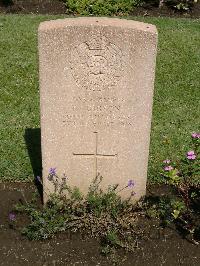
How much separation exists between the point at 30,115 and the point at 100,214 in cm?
243

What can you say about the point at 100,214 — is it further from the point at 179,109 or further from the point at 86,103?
the point at 179,109

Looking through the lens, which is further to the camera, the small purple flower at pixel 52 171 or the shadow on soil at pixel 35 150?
the shadow on soil at pixel 35 150

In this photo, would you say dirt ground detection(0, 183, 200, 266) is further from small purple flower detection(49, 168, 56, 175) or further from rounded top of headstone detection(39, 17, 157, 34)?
rounded top of headstone detection(39, 17, 157, 34)

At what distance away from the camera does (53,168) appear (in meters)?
4.46

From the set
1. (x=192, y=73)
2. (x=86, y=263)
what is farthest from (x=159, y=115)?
(x=86, y=263)

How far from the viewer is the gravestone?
389cm

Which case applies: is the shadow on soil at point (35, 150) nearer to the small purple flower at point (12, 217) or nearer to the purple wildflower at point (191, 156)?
the small purple flower at point (12, 217)

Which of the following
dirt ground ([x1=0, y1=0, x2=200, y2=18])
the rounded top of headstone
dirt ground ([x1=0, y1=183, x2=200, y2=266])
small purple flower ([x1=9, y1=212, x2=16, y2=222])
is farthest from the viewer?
dirt ground ([x1=0, y1=0, x2=200, y2=18])

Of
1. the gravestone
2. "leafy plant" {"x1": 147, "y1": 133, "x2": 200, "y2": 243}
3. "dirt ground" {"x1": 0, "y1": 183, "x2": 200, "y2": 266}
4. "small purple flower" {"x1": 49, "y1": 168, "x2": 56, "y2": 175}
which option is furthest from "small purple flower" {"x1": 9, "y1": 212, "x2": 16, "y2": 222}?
"leafy plant" {"x1": 147, "y1": 133, "x2": 200, "y2": 243}

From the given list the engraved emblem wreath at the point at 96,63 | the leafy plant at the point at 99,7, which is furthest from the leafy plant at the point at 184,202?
the leafy plant at the point at 99,7

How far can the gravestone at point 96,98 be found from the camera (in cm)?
389

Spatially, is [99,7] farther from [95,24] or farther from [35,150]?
[95,24]

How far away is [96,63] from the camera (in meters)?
4.00

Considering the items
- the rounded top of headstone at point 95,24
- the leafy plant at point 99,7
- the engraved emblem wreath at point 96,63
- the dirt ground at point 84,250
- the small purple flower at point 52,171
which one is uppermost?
the rounded top of headstone at point 95,24
